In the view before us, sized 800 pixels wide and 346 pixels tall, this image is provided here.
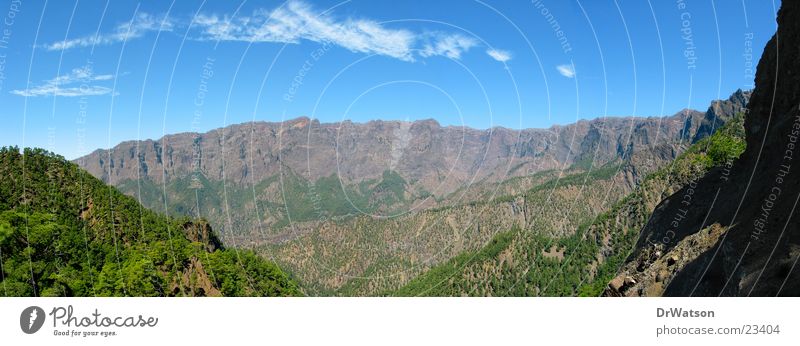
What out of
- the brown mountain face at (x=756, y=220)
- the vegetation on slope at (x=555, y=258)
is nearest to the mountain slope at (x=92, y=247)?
the brown mountain face at (x=756, y=220)

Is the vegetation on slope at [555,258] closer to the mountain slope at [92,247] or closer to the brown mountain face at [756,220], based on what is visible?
the mountain slope at [92,247]

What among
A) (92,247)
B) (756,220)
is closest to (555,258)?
(92,247)

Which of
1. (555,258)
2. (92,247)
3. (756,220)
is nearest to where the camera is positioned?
(756,220)

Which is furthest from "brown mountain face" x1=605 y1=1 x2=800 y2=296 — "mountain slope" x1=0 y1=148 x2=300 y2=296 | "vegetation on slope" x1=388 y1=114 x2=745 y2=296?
"vegetation on slope" x1=388 y1=114 x2=745 y2=296

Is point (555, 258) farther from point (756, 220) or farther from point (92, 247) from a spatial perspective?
point (756, 220)

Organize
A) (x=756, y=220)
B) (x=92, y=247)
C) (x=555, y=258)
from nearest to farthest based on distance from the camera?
(x=756, y=220), (x=92, y=247), (x=555, y=258)

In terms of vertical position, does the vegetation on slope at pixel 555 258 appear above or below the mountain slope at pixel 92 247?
below
